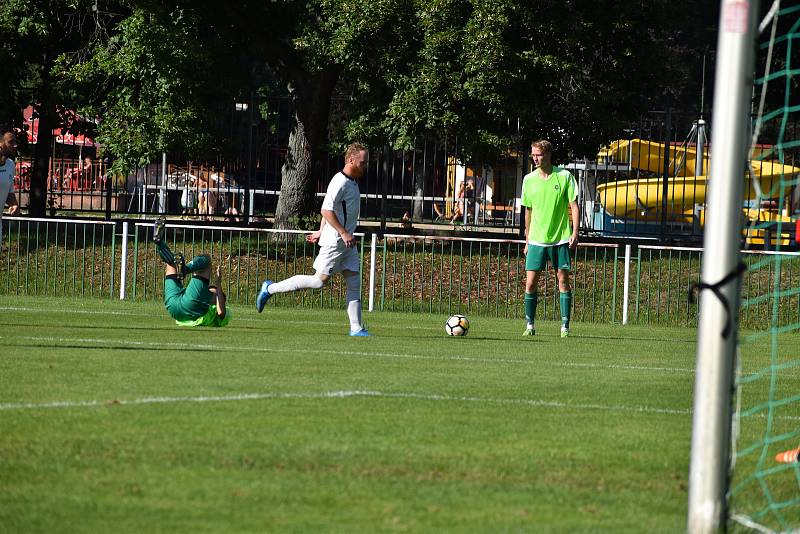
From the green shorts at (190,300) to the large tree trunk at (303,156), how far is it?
41.7ft

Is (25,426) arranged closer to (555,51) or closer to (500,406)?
(500,406)

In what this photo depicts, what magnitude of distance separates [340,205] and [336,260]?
59 cm

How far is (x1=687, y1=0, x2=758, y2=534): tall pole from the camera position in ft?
16.6

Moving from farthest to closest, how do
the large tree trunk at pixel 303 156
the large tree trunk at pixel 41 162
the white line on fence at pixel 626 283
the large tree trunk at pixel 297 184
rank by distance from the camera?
1. the large tree trunk at pixel 41 162
2. the large tree trunk at pixel 297 184
3. the large tree trunk at pixel 303 156
4. the white line on fence at pixel 626 283

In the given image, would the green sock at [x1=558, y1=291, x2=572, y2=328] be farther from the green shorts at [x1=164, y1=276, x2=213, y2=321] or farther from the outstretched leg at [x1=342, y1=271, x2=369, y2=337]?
the green shorts at [x1=164, y1=276, x2=213, y2=321]

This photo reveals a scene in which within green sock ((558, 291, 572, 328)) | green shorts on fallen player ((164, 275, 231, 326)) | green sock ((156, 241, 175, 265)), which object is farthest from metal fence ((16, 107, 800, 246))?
green shorts on fallen player ((164, 275, 231, 326))

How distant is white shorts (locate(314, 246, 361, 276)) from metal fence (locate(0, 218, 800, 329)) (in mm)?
6234

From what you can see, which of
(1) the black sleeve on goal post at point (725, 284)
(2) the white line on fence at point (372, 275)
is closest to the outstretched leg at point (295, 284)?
(2) the white line on fence at point (372, 275)

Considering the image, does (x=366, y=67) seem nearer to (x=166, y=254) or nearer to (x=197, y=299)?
(x=166, y=254)

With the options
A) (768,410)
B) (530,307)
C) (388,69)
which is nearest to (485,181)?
(388,69)

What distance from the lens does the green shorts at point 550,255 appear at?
52.4 ft

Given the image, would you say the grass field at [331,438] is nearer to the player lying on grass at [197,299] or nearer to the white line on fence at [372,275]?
the player lying on grass at [197,299]

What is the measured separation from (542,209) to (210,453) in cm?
982

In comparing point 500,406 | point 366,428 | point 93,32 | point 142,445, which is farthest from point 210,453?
point 93,32
